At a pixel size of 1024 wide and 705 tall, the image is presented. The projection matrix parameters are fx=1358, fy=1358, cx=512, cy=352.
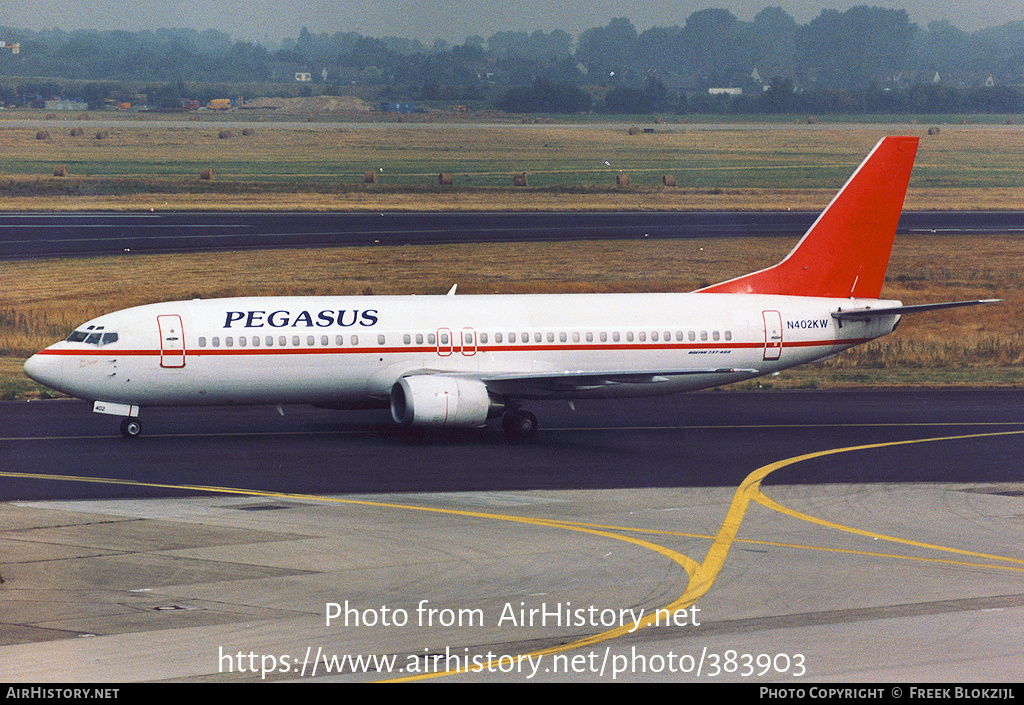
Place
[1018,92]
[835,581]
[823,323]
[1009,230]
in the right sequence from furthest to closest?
[1018,92] < [1009,230] < [823,323] < [835,581]

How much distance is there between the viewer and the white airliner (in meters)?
38.3

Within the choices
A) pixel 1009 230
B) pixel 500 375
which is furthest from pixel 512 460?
pixel 1009 230

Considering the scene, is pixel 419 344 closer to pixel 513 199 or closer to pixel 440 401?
pixel 440 401

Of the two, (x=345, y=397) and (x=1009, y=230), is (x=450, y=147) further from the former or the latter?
(x=345, y=397)

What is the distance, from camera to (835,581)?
908 inches

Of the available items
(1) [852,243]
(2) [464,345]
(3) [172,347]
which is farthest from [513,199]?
(3) [172,347]

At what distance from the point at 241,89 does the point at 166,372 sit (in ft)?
381

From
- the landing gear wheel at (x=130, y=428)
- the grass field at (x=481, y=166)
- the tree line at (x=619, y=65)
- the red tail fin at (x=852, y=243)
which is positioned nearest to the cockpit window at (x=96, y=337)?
the landing gear wheel at (x=130, y=428)

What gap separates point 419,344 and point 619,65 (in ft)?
314

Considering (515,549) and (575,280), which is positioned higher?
(515,549)

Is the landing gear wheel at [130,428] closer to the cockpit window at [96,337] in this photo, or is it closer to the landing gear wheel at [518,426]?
the cockpit window at [96,337]

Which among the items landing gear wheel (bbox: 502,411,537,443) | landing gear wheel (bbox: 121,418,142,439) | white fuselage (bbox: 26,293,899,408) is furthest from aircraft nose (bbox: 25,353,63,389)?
landing gear wheel (bbox: 502,411,537,443)

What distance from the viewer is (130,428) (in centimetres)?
3881

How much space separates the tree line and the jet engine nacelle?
8126cm
